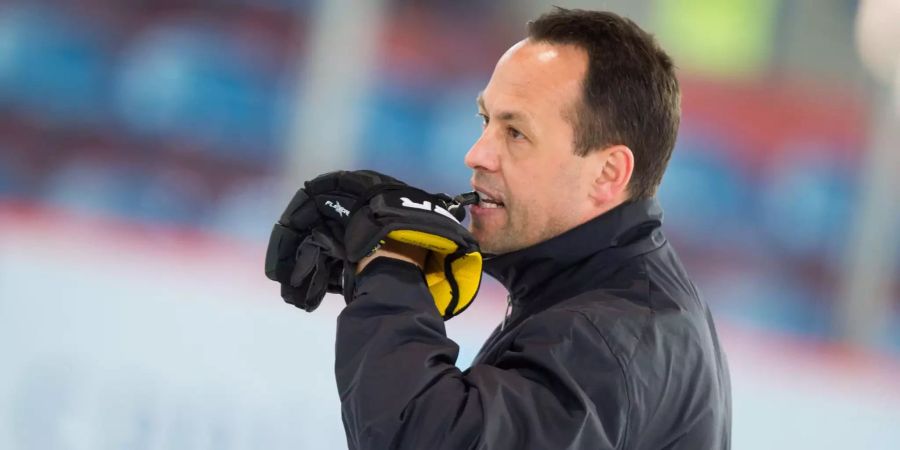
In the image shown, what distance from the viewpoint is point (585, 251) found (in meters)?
1.47

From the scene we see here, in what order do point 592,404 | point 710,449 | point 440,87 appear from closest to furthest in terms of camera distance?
1. point 592,404
2. point 710,449
3. point 440,87

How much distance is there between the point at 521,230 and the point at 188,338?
1750mm

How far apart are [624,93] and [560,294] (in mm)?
297

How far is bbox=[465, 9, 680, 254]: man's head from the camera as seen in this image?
153 centimetres

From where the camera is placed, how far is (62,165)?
367cm

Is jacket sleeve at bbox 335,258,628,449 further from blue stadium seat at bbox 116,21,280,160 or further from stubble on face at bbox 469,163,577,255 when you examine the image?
Answer: blue stadium seat at bbox 116,21,280,160

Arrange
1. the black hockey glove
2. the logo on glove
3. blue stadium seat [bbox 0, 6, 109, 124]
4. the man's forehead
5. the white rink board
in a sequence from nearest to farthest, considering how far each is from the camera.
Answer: the black hockey glove
the logo on glove
the man's forehead
the white rink board
blue stadium seat [bbox 0, 6, 109, 124]

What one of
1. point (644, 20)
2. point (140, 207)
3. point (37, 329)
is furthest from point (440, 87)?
point (37, 329)

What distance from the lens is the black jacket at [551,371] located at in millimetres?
1170

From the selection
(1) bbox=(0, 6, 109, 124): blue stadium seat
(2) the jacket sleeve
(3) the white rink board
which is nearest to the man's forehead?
(2) the jacket sleeve

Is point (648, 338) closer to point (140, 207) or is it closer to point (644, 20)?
point (140, 207)

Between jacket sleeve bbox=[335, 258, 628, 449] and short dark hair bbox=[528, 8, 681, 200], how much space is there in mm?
351

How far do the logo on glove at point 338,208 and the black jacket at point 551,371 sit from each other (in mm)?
117

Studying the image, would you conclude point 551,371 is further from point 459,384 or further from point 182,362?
point 182,362
